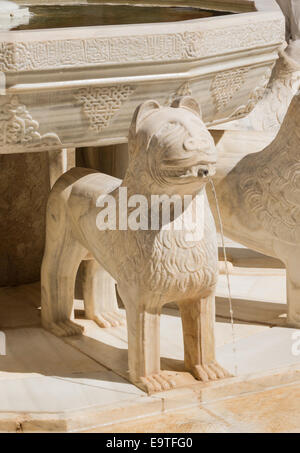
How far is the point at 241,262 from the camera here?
5828 mm

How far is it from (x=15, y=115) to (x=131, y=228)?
2.07 ft

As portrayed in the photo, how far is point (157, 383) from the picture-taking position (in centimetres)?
408

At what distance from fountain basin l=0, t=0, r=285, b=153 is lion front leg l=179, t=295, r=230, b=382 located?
2.63ft

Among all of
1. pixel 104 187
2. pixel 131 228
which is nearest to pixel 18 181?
pixel 104 187

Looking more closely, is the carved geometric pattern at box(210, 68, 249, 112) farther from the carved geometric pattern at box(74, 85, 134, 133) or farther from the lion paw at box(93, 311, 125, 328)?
the lion paw at box(93, 311, 125, 328)

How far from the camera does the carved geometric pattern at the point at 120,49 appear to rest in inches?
155

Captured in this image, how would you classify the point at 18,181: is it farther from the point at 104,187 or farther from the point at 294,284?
the point at 294,284

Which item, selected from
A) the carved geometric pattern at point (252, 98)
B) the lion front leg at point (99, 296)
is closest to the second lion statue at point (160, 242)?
the lion front leg at point (99, 296)

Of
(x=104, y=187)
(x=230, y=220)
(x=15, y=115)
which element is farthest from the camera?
(x=230, y=220)

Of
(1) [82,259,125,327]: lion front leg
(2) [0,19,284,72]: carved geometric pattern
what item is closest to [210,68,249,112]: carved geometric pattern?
(2) [0,19,284,72]: carved geometric pattern

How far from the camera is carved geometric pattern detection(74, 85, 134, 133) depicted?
13.7ft

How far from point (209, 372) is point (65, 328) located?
853 mm
